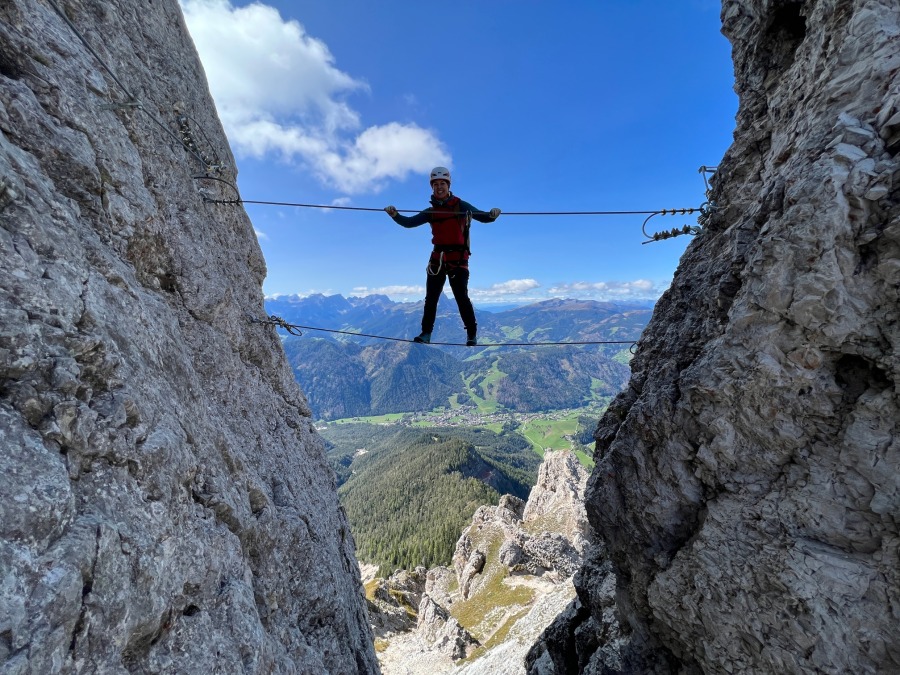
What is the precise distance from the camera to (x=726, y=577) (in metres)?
8.49

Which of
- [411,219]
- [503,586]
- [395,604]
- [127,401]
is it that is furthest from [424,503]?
[127,401]

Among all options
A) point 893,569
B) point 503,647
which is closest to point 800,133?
point 893,569

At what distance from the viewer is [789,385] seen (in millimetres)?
7441

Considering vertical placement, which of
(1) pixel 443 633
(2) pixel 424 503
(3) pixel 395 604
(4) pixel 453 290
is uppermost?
(4) pixel 453 290

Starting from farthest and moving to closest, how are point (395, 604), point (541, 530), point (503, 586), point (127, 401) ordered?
point (541, 530), point (503, 586), point (395, 604), point (127, 401)

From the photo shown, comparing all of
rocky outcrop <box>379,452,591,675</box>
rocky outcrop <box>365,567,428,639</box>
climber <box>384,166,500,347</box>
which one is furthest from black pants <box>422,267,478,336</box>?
rocky outcrop <box>365,567,428,639</box>

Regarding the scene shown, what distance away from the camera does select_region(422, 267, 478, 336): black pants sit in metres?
11.8

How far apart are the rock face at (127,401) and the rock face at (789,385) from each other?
935 centimetres

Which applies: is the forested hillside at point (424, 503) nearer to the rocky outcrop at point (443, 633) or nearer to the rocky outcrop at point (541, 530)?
the rocky outcrop at point (541, 530)

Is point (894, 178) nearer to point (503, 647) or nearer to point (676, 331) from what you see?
point (676, 331)

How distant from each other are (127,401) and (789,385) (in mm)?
11138

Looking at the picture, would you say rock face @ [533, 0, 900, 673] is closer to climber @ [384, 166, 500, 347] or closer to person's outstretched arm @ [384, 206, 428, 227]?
climber @ [384, 166, 500, 347]

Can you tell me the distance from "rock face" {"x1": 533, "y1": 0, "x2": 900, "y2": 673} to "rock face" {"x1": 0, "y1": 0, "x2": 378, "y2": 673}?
9.35m

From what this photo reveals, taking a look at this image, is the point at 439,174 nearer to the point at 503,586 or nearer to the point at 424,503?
the point at 503,586
